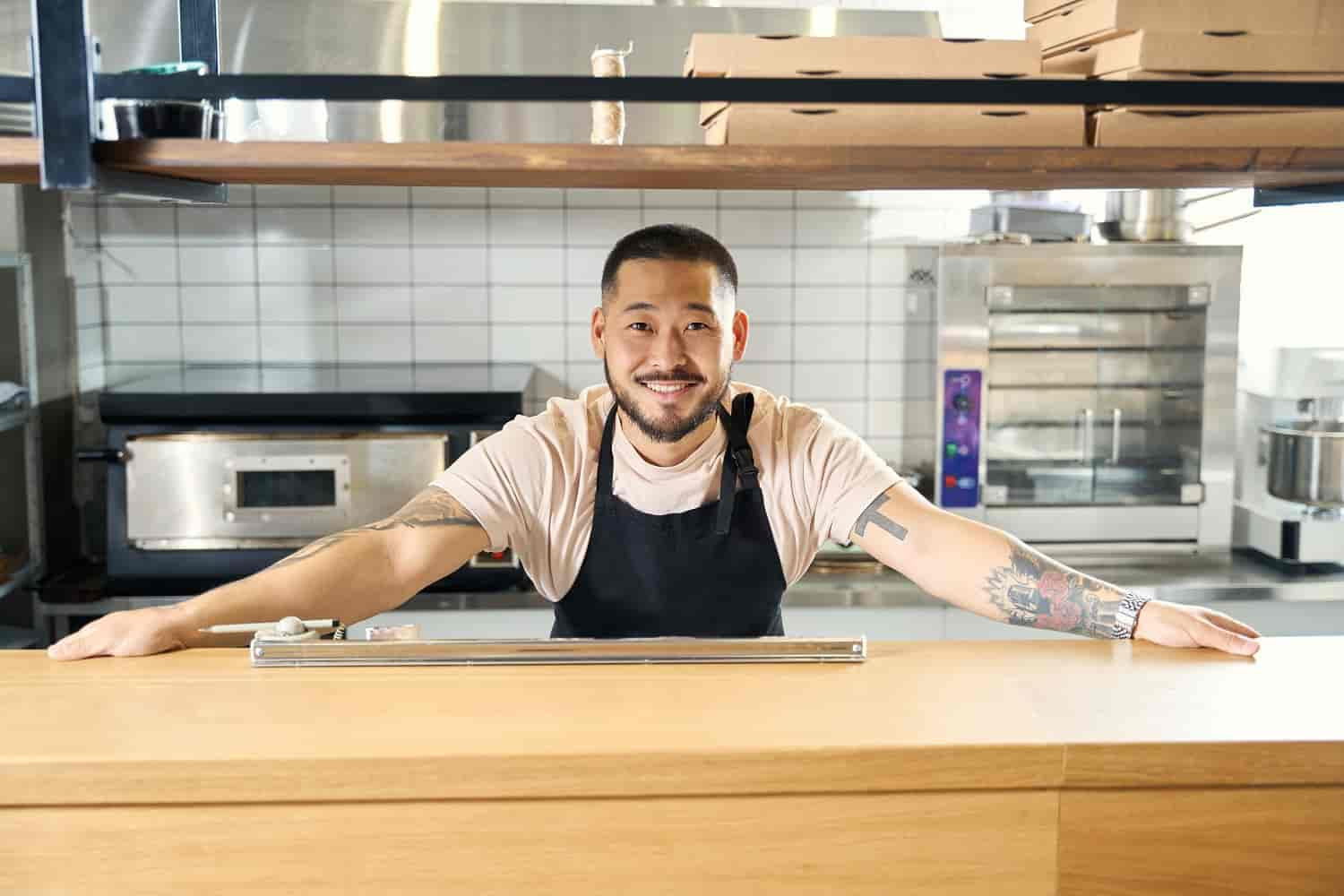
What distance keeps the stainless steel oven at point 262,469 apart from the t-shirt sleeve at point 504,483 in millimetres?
1051

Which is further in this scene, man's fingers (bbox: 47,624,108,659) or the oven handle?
the oven handle

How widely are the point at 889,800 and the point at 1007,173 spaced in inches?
34.0

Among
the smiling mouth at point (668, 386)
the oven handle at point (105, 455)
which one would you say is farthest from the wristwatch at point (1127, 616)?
the oven handle at point (105, 455)

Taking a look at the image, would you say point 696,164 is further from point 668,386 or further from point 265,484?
point 265,484

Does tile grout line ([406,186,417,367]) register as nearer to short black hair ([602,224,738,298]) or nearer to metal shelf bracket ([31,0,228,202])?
short black hair ([602,224,738,298])

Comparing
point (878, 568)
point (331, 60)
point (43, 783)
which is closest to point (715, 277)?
point (43, 783)

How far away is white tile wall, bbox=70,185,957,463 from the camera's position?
3826 millimetres

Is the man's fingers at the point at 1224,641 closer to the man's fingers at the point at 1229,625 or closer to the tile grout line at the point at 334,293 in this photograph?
the man's fingers at the point at 1229,625

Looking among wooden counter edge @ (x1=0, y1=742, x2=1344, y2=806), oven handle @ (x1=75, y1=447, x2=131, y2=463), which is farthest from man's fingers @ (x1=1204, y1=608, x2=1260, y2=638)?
oven handle @ (x1=75, y1=447, x2=131, y2=463)

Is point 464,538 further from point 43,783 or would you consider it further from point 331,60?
point 331,60

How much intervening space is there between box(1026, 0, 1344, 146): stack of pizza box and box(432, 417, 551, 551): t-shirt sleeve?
3.28ft

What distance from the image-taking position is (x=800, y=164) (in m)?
1.70

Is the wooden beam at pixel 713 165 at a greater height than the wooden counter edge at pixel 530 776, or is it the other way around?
the wooden beam at pixel 713 165

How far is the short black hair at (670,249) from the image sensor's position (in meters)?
2.12
